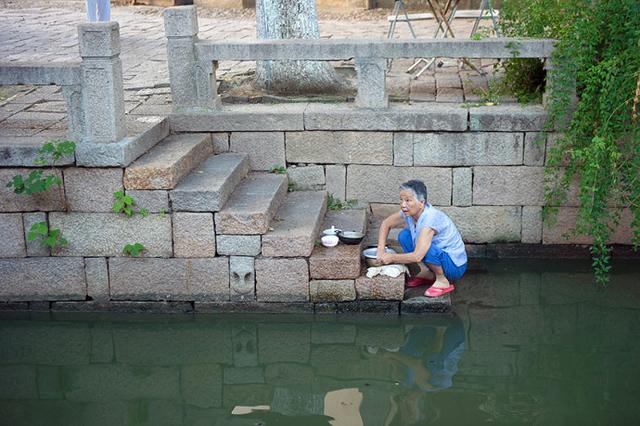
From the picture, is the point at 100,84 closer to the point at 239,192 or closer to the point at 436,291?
the point at 239,192

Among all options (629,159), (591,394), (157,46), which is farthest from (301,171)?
(157,46)

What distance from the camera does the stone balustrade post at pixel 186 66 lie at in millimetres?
8250

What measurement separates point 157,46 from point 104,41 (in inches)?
211

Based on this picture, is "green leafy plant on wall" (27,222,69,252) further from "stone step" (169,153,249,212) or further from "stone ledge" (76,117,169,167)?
"stone step" (169,153,249,212)

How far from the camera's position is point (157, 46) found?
490 inches

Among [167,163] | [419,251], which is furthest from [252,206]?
[419,251]

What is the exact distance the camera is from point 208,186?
760 centimetres

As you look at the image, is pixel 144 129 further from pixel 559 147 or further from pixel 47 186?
pixel 559 147

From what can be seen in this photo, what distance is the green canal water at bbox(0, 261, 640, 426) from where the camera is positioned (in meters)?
6.21

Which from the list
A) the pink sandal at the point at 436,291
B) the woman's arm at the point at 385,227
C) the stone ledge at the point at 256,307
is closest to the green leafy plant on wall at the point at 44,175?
the stone ledge at the point at 256,307

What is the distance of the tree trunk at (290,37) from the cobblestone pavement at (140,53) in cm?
62

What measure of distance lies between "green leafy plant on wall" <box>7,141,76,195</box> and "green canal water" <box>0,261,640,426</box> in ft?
3.89

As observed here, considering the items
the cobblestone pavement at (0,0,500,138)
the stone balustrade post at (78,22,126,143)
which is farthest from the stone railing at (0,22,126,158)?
the cobblestone pavement at (0,0,500,138)

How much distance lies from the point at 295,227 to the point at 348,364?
1420mm
